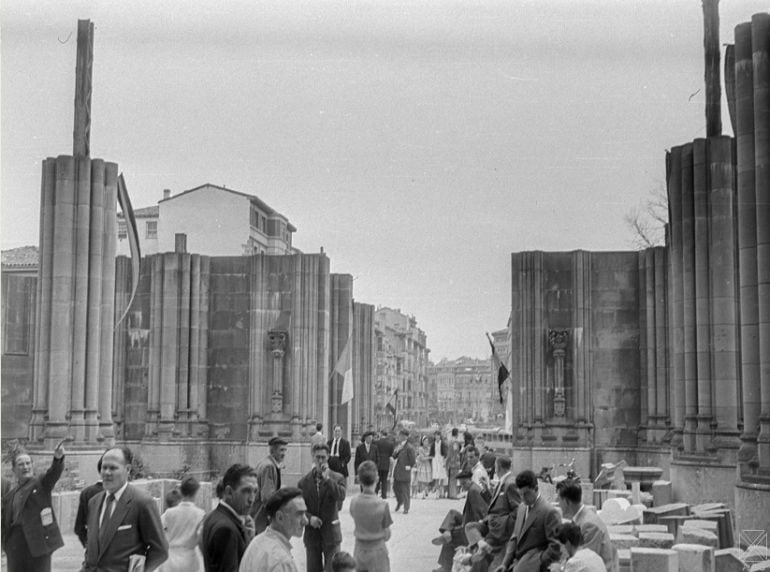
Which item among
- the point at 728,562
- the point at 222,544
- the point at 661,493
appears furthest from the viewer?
the point at 661,493

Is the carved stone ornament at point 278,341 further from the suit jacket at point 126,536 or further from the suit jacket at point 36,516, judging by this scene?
the suit jacket at point 126,536

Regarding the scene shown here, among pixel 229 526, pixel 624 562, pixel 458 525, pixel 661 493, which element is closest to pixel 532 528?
pixel 458 525

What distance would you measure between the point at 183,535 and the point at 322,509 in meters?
2.82

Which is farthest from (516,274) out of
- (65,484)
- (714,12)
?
(65,484)

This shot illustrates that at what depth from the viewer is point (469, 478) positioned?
12594 mm

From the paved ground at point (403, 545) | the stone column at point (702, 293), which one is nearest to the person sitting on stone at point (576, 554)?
the paved ground at point (403, 545)

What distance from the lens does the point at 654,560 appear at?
38.5 feet

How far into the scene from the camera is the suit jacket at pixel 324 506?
12.4 meters

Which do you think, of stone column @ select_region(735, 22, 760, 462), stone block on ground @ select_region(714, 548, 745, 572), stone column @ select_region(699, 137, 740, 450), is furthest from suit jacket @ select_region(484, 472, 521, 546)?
stone column @ select_region(699, 137, 740, 450)

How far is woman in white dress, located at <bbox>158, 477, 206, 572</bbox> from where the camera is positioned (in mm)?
9680

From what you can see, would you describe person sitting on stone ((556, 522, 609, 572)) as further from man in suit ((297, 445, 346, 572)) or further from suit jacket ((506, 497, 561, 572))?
man in suit ((297, 445, 346, 572))

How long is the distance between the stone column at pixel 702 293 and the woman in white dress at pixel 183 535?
44.8 feet

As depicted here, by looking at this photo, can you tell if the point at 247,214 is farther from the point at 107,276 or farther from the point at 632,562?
the point at 632,562

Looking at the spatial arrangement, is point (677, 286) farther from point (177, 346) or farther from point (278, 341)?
point (177, 346)
